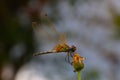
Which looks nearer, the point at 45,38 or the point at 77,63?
the point at 77,63

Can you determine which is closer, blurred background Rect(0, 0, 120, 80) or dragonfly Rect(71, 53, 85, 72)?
dragonfly Rect(71, 53, 85, 72)

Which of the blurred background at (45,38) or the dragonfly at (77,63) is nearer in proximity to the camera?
the dragonfly at (77,63)

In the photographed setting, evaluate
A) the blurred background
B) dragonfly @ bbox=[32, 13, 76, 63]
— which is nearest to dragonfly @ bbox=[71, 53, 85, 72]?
dragonfly @ bbox=[32, 13, 76, 63]

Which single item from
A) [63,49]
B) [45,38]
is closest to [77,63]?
[63,49]

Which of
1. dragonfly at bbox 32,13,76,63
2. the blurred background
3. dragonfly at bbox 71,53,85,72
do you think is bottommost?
the blurred background

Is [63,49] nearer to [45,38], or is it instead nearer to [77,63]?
[77,63]

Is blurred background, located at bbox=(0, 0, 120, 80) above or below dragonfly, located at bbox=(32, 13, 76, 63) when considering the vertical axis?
below

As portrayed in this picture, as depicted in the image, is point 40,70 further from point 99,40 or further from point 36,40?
point 99,40

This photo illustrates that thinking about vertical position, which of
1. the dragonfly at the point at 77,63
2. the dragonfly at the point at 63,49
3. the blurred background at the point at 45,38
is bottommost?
the blurred background at the point at 45,38

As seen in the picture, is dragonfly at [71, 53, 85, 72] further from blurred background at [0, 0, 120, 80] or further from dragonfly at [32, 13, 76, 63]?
blurred background at [0, 0, 120, 80]

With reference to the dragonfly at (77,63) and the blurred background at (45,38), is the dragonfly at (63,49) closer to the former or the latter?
the dragonfly at (77,63)

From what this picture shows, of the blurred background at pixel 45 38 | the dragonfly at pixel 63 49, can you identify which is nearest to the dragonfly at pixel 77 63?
the dragonfly at pixel 63 49
